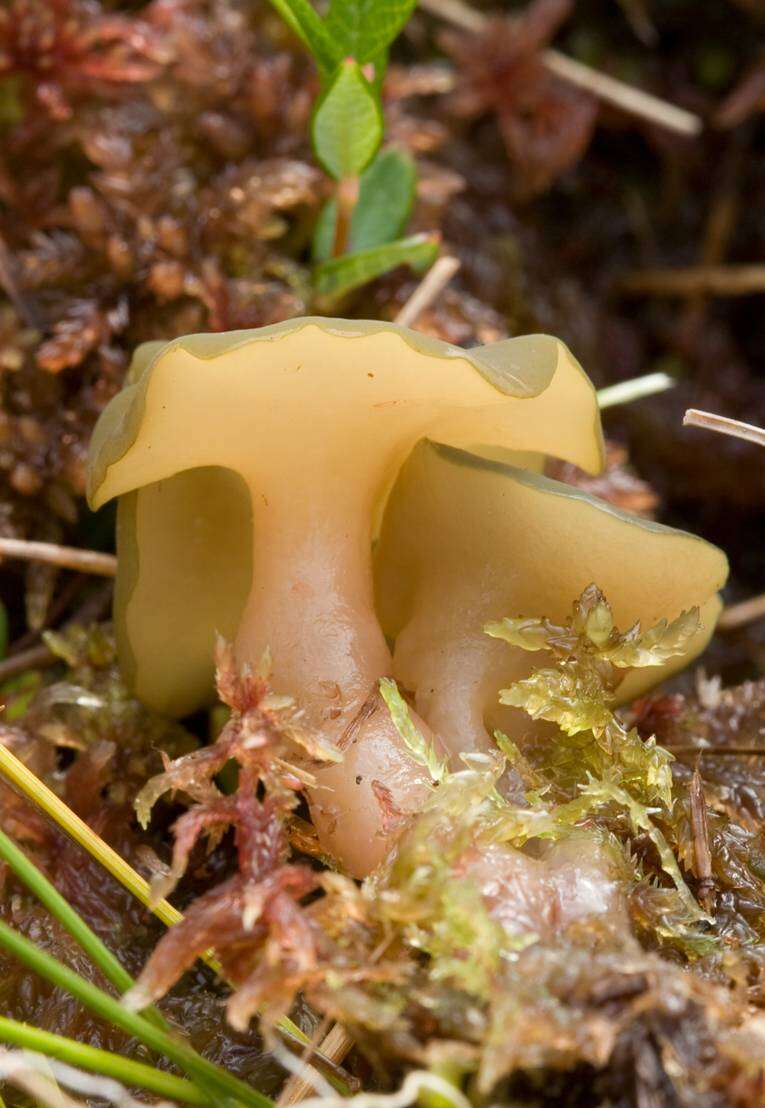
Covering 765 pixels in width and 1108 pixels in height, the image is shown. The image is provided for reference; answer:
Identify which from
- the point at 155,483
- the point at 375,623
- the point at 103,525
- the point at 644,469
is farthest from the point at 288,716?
the point at 644,469

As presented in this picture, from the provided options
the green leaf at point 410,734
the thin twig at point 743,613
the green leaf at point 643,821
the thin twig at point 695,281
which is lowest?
the thin twig at point 743,613

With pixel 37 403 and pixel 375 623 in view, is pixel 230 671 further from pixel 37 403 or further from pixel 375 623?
pixel 37 403

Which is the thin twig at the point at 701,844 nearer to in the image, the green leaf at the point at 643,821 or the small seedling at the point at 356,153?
the green leaf at the point at 643,821

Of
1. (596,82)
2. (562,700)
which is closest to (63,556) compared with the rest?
(562,700)

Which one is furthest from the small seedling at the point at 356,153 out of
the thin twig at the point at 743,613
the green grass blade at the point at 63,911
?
the green grass blade at the point at 63,911

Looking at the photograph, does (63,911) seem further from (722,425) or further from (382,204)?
(382,204)

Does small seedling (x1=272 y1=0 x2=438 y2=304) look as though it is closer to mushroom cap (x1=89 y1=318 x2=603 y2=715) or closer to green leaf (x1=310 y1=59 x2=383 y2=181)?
green leaf (x1=310 y1=59 x2=383 y2=181)
